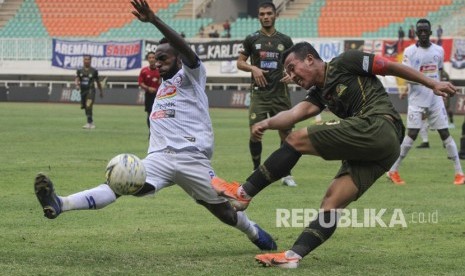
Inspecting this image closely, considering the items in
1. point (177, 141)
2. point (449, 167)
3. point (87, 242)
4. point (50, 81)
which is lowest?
point (50, 81)

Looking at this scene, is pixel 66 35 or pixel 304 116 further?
pixel 66 35

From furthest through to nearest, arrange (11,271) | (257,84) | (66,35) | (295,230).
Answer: (66,35) < (257,84) < (295,230) < (11,271)

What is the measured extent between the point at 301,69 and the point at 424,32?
24.5 ft

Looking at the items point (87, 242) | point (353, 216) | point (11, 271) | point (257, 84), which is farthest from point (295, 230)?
point (257, 84)

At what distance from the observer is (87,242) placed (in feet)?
29.1

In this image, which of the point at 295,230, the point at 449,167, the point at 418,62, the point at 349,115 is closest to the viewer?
the point at 349,115

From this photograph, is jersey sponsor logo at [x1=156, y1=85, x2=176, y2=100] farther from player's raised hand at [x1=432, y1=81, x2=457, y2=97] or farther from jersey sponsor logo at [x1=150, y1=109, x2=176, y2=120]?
player's raised hand at [x1=432, y1=81, x2=457, y2=97]

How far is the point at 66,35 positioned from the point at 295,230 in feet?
161

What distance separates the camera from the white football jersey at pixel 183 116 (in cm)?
826

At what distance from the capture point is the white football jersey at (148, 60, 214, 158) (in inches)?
325

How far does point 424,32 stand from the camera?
48.5 ft

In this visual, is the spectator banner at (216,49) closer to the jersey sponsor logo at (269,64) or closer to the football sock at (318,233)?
the jersey sponsor logo at (269,64)

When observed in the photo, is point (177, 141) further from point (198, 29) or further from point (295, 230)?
point (198, 29)

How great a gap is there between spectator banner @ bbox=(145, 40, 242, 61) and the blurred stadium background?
0.05m
